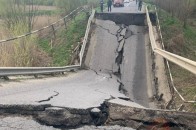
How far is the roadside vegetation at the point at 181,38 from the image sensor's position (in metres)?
13.9

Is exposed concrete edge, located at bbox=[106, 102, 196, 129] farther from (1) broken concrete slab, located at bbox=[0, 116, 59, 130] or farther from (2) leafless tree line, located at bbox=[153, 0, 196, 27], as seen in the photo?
(2) leafless tree line, located at bbox=[153, 0, 196, 27]

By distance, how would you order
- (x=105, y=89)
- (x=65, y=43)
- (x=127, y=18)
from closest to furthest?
(x=105, y=89)
(x=65, y=43)
(x=127, y=18)

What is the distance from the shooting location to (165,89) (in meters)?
14.9

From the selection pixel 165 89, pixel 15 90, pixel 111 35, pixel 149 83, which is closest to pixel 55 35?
pixel 111 35

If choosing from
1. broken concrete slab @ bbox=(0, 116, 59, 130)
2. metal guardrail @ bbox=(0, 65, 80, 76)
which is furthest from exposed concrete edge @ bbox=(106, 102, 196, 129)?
metal guardrail @ bbox=(0, 65, 80, 76)

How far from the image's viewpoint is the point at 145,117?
7.09 m

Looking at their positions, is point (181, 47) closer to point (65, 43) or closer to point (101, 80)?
point (65, 43)

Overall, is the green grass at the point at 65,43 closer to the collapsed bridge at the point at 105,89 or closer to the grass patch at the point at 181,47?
the collapsed bridge at the point at 105,89

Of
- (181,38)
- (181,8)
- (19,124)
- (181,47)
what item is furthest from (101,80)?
(181,8)

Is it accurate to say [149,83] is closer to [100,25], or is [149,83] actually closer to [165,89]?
[165,89]

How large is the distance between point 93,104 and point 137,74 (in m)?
10.3

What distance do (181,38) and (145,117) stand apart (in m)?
15.6

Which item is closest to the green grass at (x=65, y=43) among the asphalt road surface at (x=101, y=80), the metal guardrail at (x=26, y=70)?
the asphalt road surface at (x=101, y=80)

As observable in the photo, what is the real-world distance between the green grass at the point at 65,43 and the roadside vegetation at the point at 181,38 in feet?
18.7
